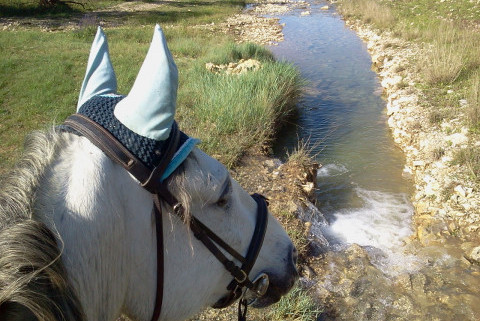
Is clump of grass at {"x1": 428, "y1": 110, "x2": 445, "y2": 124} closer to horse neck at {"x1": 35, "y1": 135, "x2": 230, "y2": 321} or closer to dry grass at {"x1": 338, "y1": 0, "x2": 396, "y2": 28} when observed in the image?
horse neck at {"x1": 35, "y1": 135, "x2": 230, "y2": 321}

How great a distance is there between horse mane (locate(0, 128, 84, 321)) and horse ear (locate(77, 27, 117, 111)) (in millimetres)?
479

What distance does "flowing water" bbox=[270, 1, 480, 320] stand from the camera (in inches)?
159

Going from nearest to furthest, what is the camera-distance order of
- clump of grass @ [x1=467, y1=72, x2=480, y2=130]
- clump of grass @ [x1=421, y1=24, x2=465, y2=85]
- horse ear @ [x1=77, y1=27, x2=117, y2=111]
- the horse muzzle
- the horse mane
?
the horse mane, horse ear @ [x1=77, y1=27, x2=117, y2=111], the horse muzzle, clump of grass @ [x1=467, y1=72, x2=480, y2=130], clump of grass @ [x1=421, y1=24, x2=465, y2=85]

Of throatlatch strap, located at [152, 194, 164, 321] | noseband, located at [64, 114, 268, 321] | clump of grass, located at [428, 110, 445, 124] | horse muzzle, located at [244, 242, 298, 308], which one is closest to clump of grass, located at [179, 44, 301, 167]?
clump of grass, located at [428, 110, 445, 124]

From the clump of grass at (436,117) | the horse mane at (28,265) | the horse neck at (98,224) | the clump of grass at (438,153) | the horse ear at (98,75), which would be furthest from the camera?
the clump of grass at (436,117)

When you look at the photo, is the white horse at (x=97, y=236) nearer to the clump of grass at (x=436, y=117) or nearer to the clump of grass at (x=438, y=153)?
the clump of grass at (x=438, y=153)

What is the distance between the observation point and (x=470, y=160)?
19.0ft

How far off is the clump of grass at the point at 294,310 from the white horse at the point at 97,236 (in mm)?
2136

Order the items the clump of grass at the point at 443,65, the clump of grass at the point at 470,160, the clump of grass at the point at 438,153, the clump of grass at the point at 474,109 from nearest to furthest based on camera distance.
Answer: the clump of grass at the point at 470,160
the clump of grass at the point at 438,153
the clump of grass at the point at 474,109
the clump of grass at the point at 443,65

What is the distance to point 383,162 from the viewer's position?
730cm

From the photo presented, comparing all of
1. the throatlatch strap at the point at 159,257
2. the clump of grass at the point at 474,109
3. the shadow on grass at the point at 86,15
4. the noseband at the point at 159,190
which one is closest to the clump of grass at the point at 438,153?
the clump of grass at the point at 474,109

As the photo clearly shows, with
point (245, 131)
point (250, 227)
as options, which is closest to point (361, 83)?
point (245, 131)

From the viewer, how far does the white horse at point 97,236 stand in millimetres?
897

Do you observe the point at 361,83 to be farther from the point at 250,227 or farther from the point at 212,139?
the point at 250,227
